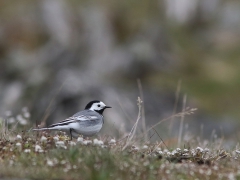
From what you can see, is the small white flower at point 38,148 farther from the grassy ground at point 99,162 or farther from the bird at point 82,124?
the bird at point 82,124

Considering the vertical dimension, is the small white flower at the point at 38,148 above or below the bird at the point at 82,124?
below

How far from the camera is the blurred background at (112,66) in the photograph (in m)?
27.4

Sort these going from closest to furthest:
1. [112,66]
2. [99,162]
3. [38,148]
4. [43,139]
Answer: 1. [99,162]
2. [38,148]
3. [43,139]
4. [112,66]

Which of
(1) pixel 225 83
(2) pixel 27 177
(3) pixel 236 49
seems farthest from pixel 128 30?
(2) pixel 27 177

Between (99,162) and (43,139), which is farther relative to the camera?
(43,139)

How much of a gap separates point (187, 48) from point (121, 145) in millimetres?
37036

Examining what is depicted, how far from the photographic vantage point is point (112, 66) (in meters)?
37.4

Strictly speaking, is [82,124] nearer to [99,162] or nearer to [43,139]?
[43,139]

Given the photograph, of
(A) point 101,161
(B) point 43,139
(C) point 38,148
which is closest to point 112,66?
(B) point 43,139

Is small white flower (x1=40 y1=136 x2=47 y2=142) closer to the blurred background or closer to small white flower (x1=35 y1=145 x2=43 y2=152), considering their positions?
small white flower (x1=35 y1=145 x2=43 y2=152)

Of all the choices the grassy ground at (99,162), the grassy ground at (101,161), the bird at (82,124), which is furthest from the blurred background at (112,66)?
the grassy ground at (99,162)

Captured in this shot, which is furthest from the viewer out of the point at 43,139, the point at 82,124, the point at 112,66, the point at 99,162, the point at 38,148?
the point at 112,66

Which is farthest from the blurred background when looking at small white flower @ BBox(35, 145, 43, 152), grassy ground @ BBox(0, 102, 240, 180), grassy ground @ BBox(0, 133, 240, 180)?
small white flower @ BBox(35, 145, 43, 152)

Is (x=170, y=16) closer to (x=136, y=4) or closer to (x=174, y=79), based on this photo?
(x=136, y=4)
